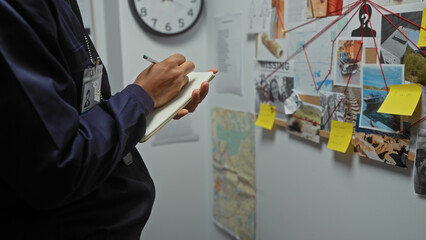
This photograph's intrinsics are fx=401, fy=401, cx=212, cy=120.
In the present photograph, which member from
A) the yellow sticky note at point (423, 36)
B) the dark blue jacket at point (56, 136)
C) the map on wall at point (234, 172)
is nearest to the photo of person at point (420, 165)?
the yellow sticky note at point (423, 36)

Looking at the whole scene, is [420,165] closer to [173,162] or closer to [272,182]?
[272,182]

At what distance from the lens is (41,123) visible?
596 mm

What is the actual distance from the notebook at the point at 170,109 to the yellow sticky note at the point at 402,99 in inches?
18.4

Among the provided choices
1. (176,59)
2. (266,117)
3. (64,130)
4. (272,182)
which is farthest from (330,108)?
(64,130)

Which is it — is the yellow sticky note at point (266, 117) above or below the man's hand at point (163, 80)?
below

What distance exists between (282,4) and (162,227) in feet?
4.15

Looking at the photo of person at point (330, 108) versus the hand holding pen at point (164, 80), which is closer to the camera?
the hand holding pen at point (164, 80)

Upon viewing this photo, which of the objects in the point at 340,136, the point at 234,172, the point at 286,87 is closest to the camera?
the point at 340,136

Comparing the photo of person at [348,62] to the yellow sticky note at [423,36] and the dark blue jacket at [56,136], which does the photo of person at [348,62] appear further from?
the dark blue jacket at [56,136]

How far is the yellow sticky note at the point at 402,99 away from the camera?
96 centimetres

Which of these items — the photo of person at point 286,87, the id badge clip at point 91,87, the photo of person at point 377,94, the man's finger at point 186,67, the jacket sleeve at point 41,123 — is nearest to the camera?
the jacket sleeve at point 41,123

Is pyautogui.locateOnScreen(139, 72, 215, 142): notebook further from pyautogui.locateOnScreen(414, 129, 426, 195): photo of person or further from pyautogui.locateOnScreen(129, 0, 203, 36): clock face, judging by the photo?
pyautogui.locateOnScreen(129, 0, 203, 36): clock face

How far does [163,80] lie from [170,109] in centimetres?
6

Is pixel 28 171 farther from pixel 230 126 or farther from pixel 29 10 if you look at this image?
pixel 230 126
